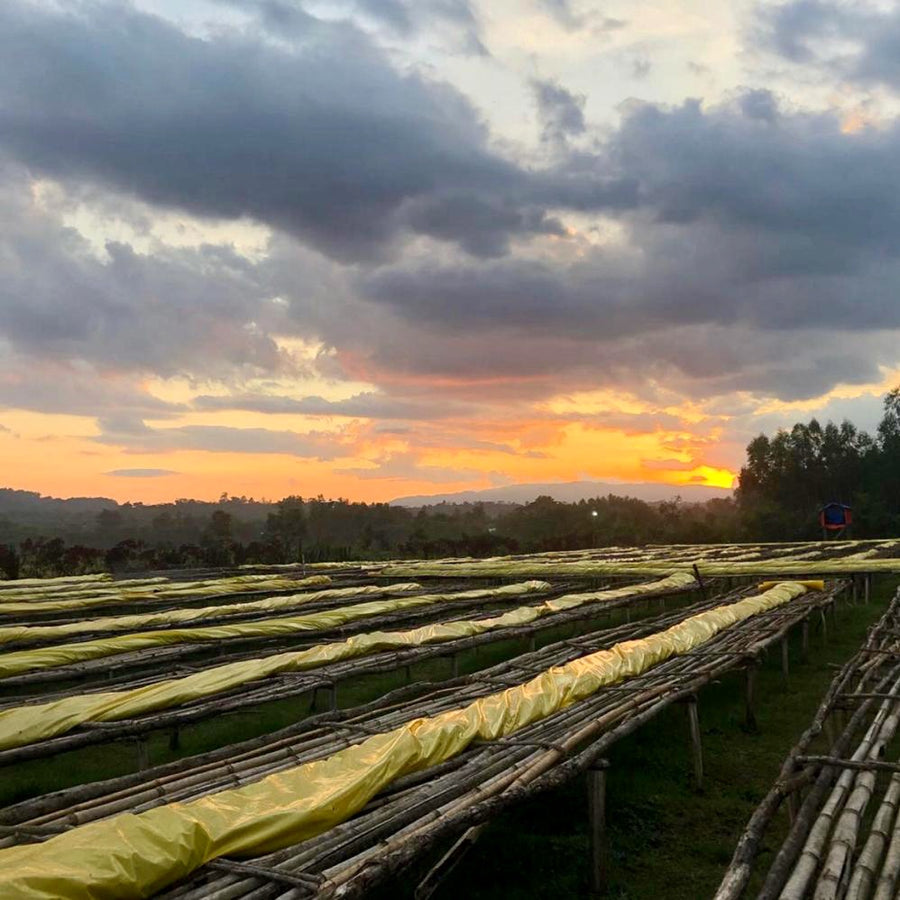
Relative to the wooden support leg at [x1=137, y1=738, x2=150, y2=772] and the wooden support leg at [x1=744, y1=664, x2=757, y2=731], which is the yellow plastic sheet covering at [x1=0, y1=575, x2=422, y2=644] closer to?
the wooden support leg at [x1=137, y1=738, x2=150, y2=772]

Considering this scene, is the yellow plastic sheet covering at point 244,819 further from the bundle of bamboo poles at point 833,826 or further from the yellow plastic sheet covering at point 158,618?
the yellow plastic sheet covering at point 158,618

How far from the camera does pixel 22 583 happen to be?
2255 cm

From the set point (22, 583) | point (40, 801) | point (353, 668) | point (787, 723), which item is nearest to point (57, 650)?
point (353, 668)

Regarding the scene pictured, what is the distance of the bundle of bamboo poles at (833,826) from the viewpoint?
15.1ft

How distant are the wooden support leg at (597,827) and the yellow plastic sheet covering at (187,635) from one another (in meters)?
7.42

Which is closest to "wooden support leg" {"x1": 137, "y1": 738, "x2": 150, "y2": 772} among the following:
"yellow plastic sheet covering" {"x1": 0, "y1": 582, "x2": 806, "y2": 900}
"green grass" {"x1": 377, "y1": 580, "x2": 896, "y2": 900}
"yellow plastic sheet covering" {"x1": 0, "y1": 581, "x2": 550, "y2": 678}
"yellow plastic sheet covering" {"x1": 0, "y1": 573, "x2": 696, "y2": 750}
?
"yellow plastic sheet covering" {"x1": 0, "y1": 573, "x2": 696, "y2": 750}

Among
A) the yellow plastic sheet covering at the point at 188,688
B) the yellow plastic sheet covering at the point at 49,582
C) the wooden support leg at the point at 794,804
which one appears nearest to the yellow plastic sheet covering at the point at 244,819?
the wooden support leg at the point at 794,804

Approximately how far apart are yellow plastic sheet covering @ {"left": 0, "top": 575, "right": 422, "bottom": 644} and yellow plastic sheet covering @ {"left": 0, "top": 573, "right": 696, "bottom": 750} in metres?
5.06

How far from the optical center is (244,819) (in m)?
4.69

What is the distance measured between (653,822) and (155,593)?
14.5m

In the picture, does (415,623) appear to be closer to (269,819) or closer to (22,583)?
(269,819)

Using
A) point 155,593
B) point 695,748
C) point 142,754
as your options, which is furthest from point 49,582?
point 695,748

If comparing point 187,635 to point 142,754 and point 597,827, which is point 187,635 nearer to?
point 142,754

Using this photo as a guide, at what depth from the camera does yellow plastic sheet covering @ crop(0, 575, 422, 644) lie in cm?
1301
